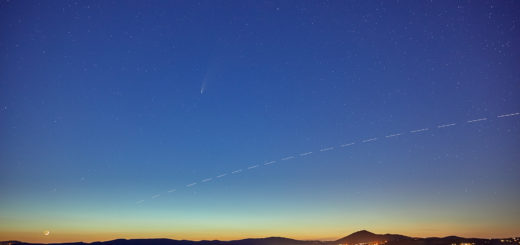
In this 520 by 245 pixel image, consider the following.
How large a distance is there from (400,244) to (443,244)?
23211 mm

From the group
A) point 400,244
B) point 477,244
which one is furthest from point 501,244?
point 400,244

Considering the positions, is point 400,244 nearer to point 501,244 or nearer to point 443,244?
point 443,244

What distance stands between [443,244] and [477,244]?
54.6ft

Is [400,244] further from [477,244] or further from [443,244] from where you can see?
[477,244]

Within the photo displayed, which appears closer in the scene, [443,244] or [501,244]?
[501,244]

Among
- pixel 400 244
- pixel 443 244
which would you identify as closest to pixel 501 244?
pixel 443 244

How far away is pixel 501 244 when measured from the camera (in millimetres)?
180000

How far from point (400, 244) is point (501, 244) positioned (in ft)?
161

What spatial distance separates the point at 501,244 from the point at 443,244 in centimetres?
2757

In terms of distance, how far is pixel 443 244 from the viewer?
196625 mm

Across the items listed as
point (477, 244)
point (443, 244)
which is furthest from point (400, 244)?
point (477, 244)

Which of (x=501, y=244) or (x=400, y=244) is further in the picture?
(x=400, y=244)

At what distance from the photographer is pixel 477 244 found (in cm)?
19025
